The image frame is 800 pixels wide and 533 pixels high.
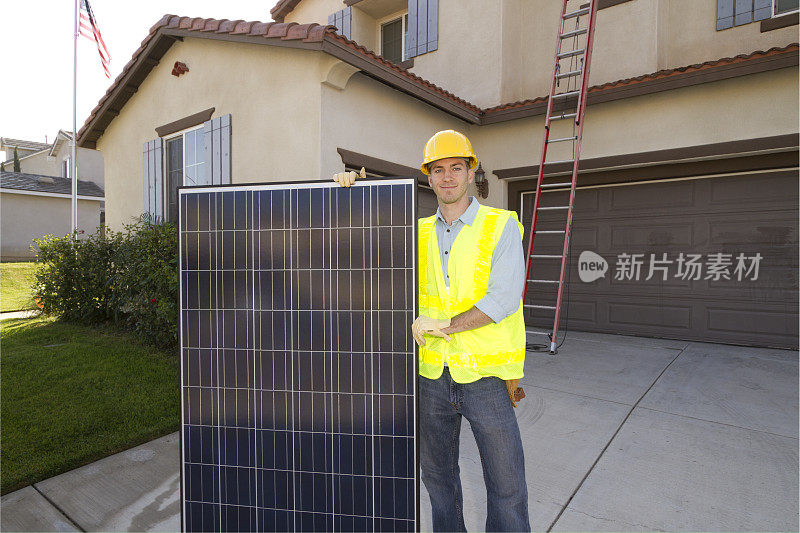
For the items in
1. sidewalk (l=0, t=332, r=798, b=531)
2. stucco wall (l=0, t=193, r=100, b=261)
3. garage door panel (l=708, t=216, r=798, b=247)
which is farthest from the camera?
stucco wall (l=0, t=193, r=100, b=261)

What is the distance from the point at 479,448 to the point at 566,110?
6650 millimetres

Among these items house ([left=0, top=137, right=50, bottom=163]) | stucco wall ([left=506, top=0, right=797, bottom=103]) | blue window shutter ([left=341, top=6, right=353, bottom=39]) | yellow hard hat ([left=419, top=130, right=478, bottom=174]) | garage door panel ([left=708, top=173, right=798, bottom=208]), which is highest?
house ([left=0, top=137, right=50, bottom=163])

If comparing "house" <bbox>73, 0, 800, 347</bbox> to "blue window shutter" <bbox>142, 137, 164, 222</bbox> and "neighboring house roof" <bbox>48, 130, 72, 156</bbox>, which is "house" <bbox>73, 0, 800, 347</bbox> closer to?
"blue window shutter" <bbox>142, 137, 164, 222</bbox>

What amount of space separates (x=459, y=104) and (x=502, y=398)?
626 cm

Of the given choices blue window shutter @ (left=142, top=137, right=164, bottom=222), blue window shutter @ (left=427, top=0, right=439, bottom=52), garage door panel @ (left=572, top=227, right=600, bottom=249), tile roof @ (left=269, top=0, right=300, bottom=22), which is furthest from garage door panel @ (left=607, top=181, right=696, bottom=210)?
tile roof @ (left=269, top=0, right=300, bottom=22)

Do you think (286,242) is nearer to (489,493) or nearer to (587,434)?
(489,493)

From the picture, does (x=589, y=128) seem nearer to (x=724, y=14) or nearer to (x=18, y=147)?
(x=724, y=14)

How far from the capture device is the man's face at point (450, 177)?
1.98 m

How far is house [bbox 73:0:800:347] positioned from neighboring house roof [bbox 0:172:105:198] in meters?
14.2

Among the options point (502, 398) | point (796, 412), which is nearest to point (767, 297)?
point (796, 412)

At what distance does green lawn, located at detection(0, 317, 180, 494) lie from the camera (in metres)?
3.38

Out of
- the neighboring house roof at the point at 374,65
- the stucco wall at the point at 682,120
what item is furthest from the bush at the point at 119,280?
the stucco wall at the point at 682,120

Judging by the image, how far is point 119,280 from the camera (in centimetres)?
732

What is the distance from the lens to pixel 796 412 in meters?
4.03
